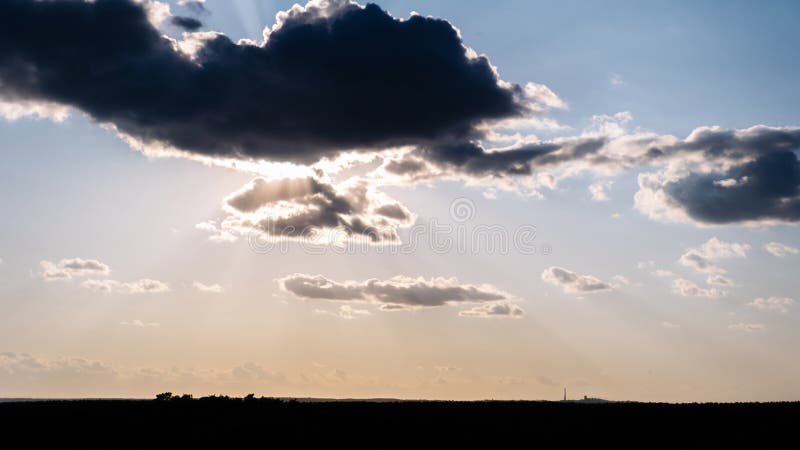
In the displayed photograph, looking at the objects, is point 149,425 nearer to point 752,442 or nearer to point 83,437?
point 83,437

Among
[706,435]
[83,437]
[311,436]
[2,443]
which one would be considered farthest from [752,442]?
[2,443]

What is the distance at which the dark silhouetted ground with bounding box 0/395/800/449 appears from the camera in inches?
2586

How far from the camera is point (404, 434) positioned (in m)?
70.0

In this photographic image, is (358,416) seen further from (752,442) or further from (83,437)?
(752,442)

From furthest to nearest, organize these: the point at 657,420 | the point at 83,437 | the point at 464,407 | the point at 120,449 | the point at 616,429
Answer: the point at 464,407, the point at 657,420, the point at 616,429, the point at 83,437, the point at 120,449

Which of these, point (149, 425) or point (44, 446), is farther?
point (149, 425)

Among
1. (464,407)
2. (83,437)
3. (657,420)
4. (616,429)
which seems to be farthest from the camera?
(464,407)

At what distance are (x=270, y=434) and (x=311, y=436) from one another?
3.63 metres

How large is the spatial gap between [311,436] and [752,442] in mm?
34260

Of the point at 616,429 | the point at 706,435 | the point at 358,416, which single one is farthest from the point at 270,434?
the point at 706,435

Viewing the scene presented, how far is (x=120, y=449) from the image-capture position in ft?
202

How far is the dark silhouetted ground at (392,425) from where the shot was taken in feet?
216

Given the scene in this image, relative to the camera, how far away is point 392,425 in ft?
252

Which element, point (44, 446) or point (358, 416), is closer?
point (44, 446)
